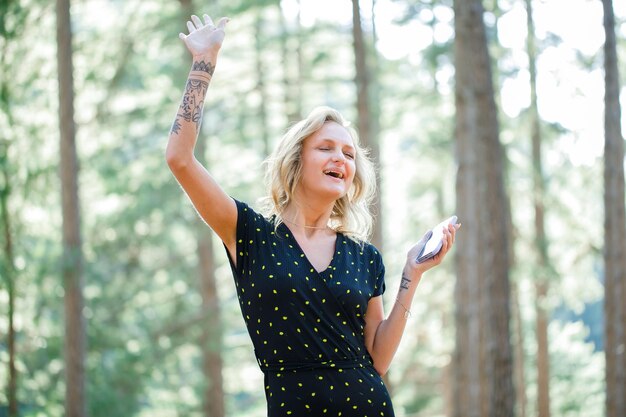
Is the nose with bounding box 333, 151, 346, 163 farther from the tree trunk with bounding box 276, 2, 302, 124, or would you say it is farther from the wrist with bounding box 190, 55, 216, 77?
the tree trunk with bounding box 276, 2, 302, 124

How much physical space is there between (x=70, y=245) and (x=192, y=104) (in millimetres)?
8297

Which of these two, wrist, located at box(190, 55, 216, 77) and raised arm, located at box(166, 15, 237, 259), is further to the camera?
wrist, located at box(190, 55, 216, 77)

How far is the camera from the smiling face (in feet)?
9.29

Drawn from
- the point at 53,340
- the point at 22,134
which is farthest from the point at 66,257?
the point at 53,340

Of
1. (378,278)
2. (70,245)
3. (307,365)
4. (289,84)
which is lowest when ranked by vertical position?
(307,365)

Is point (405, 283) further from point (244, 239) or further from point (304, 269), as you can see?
point (244, 239)

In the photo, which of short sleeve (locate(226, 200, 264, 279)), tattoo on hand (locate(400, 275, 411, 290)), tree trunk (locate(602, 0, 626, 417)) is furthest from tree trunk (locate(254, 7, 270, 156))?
short sleeve (locate(226, 200, 264, 279))

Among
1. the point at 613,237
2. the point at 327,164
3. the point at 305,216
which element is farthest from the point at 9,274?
the point at 327,164

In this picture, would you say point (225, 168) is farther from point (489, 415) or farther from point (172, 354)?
point (489, 415)

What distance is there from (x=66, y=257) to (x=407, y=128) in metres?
8.65

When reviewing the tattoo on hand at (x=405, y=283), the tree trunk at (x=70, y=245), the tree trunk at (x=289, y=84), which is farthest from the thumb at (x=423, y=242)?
the tree trunk at (x=289, y=84)

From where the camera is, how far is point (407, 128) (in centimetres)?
1688

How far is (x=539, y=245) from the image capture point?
586 inches

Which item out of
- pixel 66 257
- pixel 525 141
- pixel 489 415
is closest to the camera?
pixel 489 415
